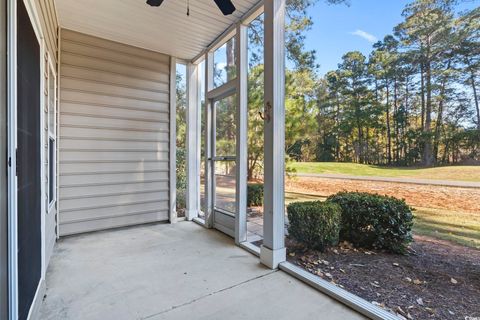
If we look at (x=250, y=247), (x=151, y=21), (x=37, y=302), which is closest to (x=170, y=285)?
(x=37, y=302)

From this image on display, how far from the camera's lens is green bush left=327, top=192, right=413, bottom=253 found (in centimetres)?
267

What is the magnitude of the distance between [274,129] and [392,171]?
136 cm

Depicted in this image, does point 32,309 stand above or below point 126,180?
below

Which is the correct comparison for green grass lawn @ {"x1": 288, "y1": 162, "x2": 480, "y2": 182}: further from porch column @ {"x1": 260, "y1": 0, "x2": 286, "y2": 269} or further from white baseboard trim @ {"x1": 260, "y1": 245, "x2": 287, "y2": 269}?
white baseboard trim @ {"x1": 260, "y1": 245, "x2": 287, "y2": 269}

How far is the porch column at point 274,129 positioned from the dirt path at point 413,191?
1136mm

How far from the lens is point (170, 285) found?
89.4 inches

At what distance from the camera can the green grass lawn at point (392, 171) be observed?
218 centimetres

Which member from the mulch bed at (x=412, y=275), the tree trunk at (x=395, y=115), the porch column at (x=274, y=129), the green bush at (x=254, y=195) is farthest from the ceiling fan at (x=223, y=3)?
the green bush at (x=254, y=195)

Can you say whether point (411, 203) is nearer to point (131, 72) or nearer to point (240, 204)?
point (240, 204)

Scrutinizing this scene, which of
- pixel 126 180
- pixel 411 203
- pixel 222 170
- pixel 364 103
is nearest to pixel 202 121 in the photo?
pixel 222 170

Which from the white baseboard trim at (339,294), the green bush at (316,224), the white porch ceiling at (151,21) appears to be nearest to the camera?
the white baseboard trim at (339,294)

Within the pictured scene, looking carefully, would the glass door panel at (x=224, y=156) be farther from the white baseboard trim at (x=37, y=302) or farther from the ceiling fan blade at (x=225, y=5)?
the white baseboard trim at (x=37, y=302)

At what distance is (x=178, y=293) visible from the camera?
214 cm

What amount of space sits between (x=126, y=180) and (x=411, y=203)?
149 inches
